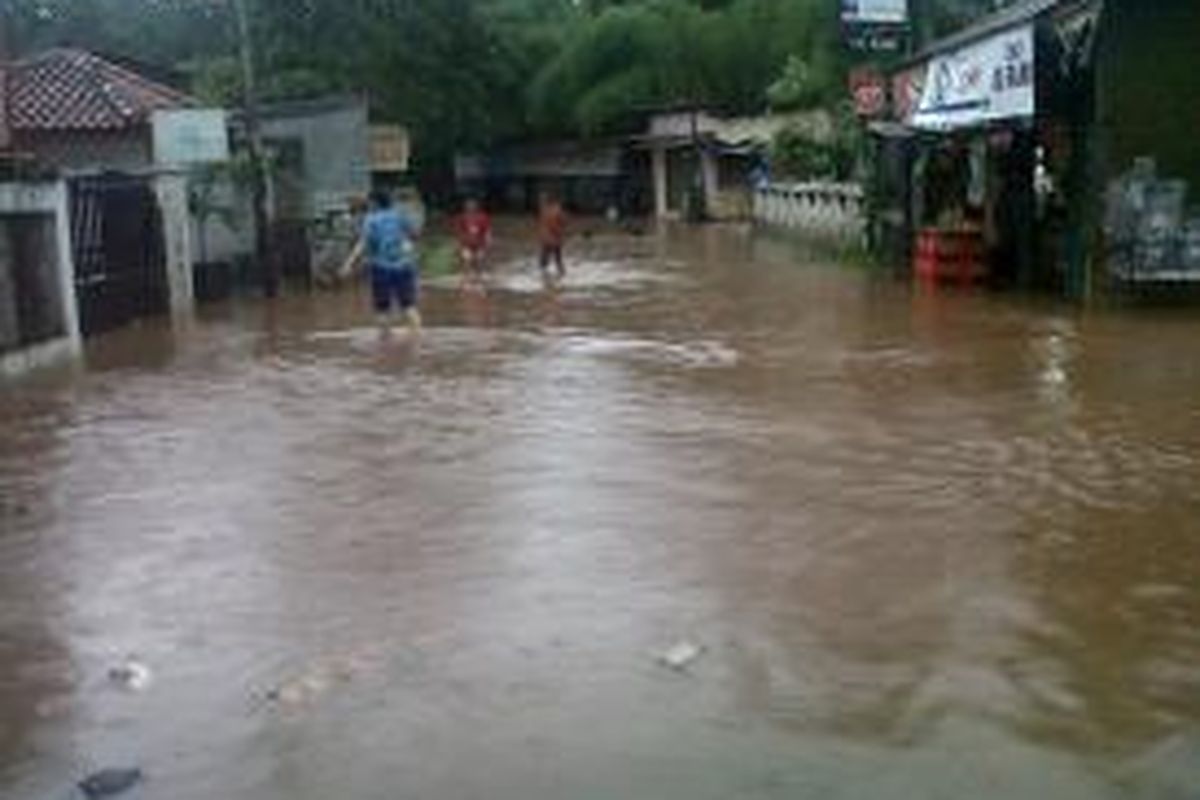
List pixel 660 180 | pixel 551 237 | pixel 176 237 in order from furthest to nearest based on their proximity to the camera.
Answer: pixel 660 180 → pixel 551 237 → pixel 176 237

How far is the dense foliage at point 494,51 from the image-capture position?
2267 inches

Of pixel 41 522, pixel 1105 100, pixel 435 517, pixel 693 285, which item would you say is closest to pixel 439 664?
pixel 435 517

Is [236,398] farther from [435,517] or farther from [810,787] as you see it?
[810,787]

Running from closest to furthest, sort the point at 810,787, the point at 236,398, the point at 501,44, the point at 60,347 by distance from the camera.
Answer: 1. the point at 810,787
2. the point at 236,398
3. the point at 60,347
4. the point at 501,44

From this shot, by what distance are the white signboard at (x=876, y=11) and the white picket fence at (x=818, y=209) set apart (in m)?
3.80

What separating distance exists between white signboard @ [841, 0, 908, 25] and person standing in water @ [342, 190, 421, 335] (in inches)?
524

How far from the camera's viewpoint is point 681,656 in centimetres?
887

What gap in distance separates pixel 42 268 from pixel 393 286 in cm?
404

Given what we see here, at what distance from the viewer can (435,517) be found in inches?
483

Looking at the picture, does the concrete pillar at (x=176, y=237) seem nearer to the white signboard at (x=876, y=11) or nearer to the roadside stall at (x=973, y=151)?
the roadside stall at (x=973, y=151)

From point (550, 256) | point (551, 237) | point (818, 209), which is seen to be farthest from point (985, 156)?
point (818, 209)

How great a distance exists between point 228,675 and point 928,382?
406 inches

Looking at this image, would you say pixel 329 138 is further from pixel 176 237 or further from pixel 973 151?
pixel 973 151

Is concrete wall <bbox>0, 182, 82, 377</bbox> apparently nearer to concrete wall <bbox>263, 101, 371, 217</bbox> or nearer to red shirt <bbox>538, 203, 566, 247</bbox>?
red shirt <bbox>538, 203, 566, 247</bbox>
